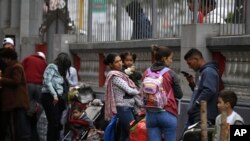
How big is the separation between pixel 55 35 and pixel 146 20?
4656mm

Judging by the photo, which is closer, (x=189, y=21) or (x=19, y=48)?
(x=189, y=21)

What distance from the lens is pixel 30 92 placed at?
14992 mm

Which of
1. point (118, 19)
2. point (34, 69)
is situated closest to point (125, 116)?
point (34, 69)

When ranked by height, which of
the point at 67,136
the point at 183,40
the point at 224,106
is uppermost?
the point at 183,40

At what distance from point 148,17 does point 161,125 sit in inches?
186

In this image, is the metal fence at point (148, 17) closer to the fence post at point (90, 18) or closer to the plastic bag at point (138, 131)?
the fence post at point (90, 18)

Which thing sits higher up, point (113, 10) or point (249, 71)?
point (113, 10)

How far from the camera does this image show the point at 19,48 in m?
23.8

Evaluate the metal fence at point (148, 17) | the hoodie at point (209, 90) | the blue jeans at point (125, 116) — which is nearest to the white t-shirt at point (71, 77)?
the metal fence at point (148, 17)

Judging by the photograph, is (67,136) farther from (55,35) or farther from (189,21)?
(55,35)

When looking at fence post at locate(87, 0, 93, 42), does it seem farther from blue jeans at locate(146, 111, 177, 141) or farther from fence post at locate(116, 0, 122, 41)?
blue jeans at locate(146, 111, 177, 141)

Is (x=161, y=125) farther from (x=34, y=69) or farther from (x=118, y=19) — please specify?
(x=118, y=19)

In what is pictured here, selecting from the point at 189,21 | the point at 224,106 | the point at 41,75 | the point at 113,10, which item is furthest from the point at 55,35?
the point at 224,106

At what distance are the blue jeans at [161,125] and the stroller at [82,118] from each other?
11.6 ft
